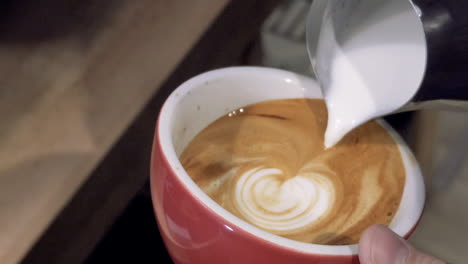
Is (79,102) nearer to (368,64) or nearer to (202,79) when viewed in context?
(202,79)

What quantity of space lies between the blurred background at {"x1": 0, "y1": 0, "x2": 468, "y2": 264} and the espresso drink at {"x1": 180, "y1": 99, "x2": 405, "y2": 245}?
0.08 meters

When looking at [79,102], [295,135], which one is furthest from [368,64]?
[79,102]

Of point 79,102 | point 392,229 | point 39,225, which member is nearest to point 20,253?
point 39,225

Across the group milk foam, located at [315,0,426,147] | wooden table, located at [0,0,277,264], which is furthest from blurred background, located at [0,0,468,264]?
milk foam, located at [315,0,426,147]

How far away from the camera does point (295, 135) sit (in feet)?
1.44

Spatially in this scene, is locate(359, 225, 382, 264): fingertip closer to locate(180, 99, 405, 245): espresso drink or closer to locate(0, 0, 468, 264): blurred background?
locate(180, 99, 405, 245): espresso drink

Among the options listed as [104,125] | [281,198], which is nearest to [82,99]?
[104,125]

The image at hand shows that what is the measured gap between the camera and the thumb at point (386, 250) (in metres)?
0.30

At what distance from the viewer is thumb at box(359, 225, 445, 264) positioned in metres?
0.30

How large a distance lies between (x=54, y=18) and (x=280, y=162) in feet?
0.82

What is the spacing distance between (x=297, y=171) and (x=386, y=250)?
0.13 meters

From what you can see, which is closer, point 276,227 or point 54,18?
point 276,227

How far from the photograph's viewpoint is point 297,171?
421mm

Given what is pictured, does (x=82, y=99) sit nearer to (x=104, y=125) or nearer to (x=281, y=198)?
(x=104, y=125)
